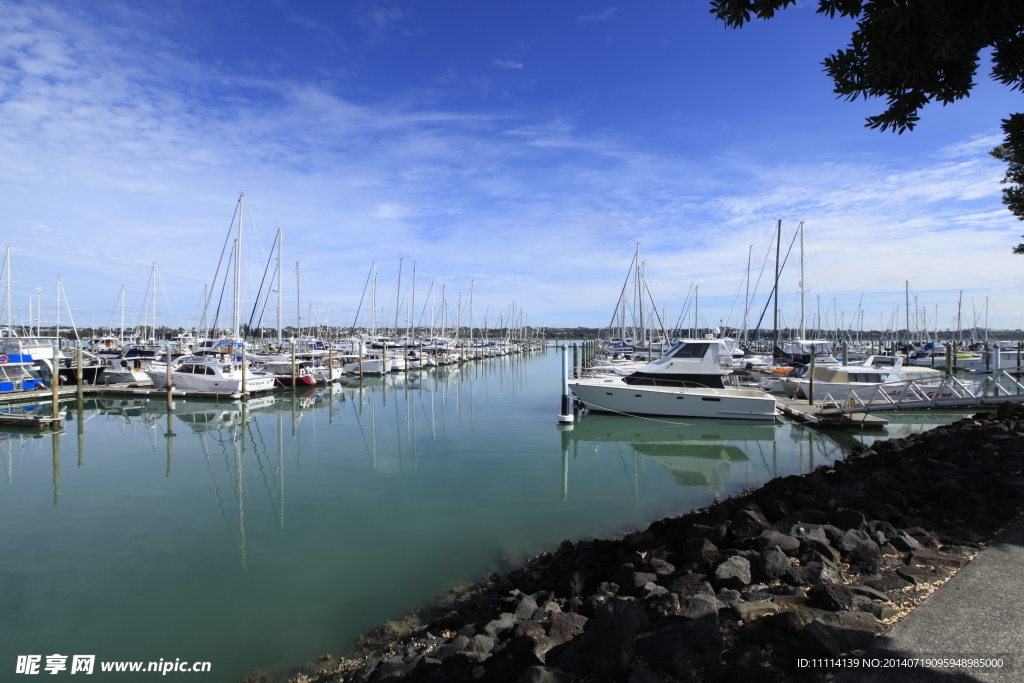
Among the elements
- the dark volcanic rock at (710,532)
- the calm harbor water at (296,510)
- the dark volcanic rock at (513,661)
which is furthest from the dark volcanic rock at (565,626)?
the calm harbor water at (296,510)

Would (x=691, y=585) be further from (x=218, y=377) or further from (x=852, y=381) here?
(x=218, y=377)

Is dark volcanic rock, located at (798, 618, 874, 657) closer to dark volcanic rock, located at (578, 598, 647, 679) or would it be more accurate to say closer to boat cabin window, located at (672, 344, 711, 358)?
dark volcanic rock, located at (578, 598, 647, 679)

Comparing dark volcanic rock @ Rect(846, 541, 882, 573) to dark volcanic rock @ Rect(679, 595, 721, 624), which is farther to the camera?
dark volcanic rock @ Rect(846, 541, 882, 573)

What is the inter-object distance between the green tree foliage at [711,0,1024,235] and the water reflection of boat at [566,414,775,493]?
10927 millimetres

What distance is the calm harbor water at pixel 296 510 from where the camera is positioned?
25.2ft

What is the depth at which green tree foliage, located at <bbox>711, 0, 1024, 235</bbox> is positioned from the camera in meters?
4.59

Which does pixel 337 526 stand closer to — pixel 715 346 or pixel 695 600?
pixel 695 600

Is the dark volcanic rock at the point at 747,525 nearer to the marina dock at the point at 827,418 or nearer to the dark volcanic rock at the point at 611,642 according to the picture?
the dark volcanic rock at the point at 611,642

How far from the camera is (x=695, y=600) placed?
17.2 ft

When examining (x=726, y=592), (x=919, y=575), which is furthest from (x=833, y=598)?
(x=919, y=575)

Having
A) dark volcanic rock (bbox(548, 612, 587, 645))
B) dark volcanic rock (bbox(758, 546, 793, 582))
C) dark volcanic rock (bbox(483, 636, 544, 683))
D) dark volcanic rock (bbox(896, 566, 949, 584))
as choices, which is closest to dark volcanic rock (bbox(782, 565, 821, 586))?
dark volcanic rock (bbox(758, 546, 793, 582))

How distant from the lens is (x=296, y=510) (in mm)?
12594

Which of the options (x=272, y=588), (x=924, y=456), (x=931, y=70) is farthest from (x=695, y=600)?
(x=924, y=456)

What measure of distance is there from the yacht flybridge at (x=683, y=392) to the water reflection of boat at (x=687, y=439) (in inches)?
18.4
